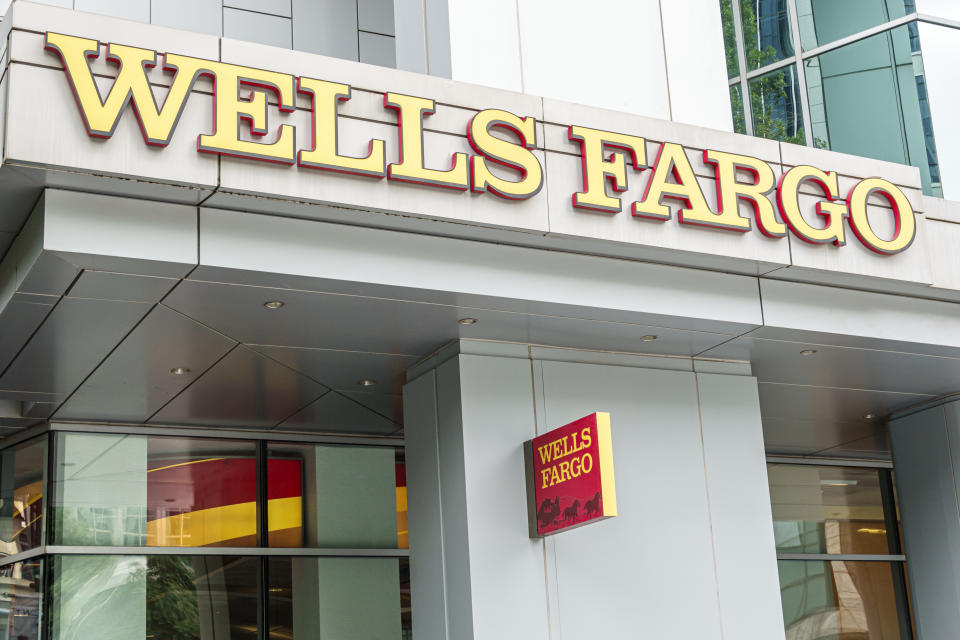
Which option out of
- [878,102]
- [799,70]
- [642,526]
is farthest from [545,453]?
[799,70]

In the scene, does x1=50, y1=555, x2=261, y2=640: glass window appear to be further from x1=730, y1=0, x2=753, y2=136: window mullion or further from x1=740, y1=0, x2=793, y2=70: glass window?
x1=740, y1=0, x2=793, y2=70: glass window

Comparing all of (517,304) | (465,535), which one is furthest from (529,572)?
(517,304)

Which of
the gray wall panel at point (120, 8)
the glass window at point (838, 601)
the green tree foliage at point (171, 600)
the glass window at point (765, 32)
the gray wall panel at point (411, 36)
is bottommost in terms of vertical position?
the glass window at point (838, 601)

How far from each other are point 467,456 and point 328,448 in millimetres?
3864

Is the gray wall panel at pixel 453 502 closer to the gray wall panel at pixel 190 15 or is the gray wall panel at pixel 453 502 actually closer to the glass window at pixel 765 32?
the gray wall panel at pixel 190 15

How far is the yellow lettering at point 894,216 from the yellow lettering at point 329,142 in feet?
14.2

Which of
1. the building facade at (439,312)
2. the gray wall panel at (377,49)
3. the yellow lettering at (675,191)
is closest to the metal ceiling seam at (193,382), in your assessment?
the building facade at (439,312)

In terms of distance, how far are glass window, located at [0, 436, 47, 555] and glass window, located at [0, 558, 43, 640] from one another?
244mm

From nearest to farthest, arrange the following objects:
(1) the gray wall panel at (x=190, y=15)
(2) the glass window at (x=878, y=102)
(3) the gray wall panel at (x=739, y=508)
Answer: (3) the gray wall panel at (x=739, y=508) < (1) the gray wall panel at (x=190, y=15) < (2) the glass window at (x=878, y=102)

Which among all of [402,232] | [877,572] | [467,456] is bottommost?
[877,572]

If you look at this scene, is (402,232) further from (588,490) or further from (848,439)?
(848,439)

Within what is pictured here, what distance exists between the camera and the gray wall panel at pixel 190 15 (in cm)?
1141

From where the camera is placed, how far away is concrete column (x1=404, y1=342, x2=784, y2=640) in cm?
842

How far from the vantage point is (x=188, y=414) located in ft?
35.7
